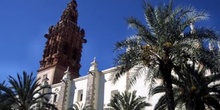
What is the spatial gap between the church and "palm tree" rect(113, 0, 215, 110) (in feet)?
11.1

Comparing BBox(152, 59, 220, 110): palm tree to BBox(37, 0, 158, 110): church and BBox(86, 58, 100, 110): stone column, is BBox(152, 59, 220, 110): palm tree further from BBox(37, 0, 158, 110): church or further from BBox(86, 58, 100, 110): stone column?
BBox(86, 58, 100, 110): stone column

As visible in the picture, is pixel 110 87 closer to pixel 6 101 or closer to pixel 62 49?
pixel 6 101

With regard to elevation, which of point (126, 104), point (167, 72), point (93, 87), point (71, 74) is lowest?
point (167, 72)

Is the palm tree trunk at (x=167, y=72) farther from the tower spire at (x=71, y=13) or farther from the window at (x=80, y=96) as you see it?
the tower spire at (x=71, y=13)

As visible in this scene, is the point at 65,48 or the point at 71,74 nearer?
the point at 71,74

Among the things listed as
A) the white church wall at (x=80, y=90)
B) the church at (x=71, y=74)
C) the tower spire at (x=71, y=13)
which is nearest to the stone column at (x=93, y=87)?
the church at (x=71, y=74)

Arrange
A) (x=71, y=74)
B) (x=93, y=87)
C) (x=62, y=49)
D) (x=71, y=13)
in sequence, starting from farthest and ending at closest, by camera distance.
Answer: (x=71, y=13) → (x=62, y=49) → (x=71, y=74) → (x=93, y=87)

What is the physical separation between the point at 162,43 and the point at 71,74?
38.0 m

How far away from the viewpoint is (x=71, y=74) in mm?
51812

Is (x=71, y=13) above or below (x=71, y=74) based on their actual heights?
above

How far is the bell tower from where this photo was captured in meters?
50.1

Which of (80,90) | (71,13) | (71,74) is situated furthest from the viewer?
(71,13)

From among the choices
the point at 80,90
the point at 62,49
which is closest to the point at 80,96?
the point at 80,90

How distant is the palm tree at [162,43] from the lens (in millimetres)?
15172
